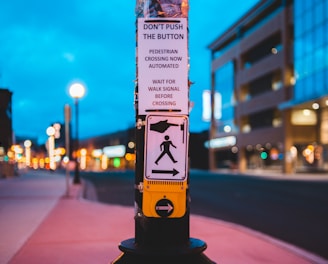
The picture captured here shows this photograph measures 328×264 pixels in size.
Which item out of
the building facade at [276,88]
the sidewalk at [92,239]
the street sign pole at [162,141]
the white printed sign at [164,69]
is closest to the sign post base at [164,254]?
the street sign pole at [162,141]

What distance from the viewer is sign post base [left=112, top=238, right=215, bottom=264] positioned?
432cm

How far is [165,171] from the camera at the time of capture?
4.48 metres

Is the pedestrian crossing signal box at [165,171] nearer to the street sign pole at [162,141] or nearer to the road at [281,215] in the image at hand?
the street sign pole at [162,141]

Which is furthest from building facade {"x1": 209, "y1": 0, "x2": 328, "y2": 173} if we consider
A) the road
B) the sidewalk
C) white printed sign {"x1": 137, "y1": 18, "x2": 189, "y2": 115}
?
white printed sign {"x1": 137, "y1": 18, "x2": 189, "y2": 115}

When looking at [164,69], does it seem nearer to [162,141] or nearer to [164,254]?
[162,141]

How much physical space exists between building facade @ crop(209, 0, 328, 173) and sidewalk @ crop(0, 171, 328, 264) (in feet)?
108

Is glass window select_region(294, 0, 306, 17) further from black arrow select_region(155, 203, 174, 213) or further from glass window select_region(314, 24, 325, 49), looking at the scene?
black arrow select_region(155, 203, 174, 213)

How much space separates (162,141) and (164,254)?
1029mm

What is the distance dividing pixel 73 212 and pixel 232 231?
519 centimetres

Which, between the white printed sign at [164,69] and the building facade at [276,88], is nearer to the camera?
the white printed sign at [164,69]

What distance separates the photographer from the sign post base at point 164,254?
432 cm

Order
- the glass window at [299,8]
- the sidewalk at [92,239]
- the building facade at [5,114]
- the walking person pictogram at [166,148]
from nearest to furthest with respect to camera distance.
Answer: the walking person pictogram at [166,148]
the sidewalk at [92,239]
the building facade at [5,114]
the glass window at [299,8]

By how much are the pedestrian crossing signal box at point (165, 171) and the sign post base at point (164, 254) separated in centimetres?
31

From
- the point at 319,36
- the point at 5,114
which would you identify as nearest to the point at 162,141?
the point at 5,114
